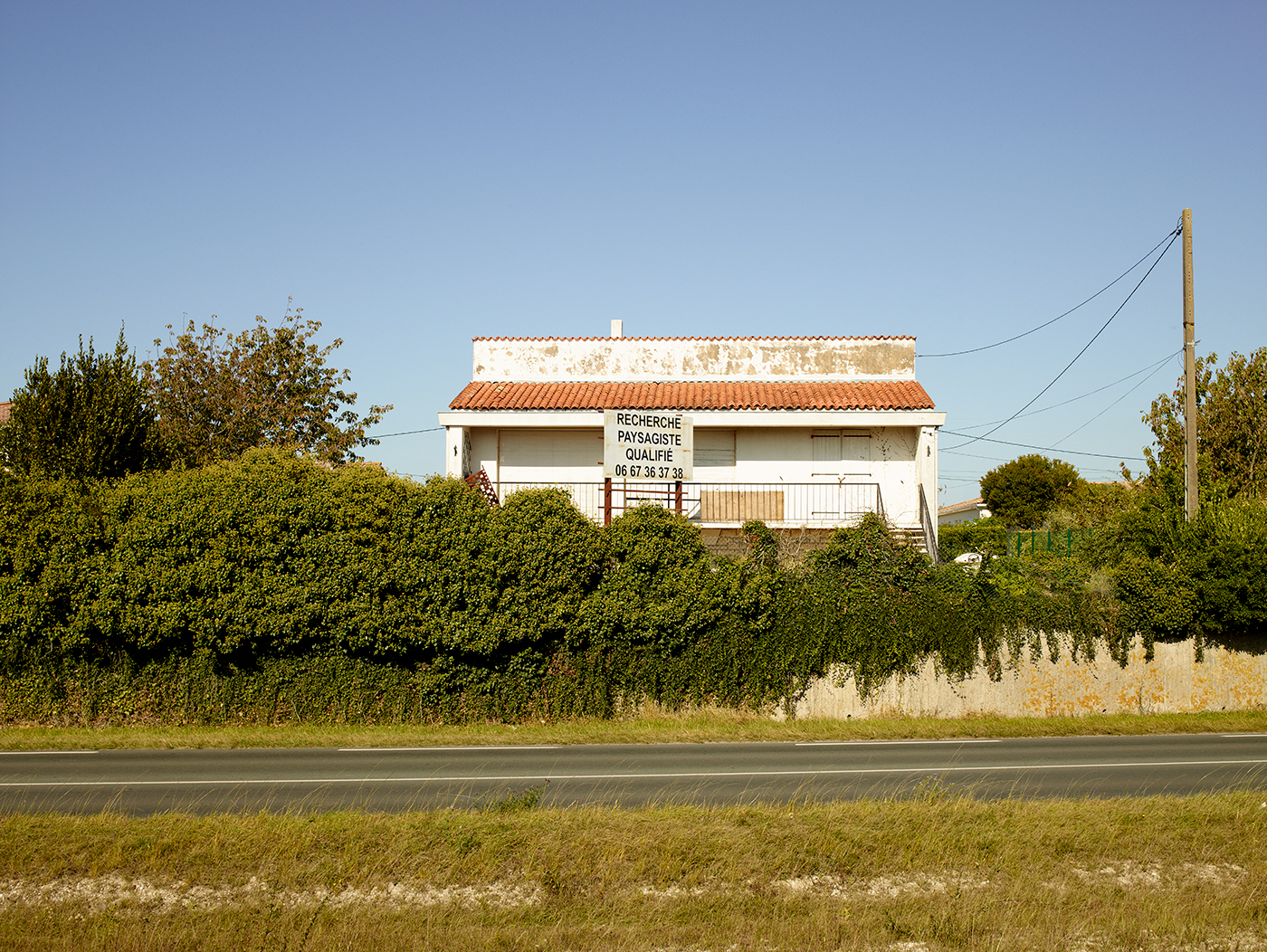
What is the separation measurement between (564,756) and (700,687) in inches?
171

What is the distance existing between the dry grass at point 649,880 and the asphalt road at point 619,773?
5.18 feet

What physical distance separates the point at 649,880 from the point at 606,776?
4.92 m

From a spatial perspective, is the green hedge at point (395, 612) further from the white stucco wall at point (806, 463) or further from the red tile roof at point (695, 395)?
the red tile roof at point (695, 395)

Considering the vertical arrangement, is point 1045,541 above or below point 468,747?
above

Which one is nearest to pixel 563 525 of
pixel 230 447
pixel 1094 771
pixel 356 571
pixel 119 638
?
pixel 356 571

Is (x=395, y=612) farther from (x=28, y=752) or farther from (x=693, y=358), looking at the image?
(x=693, y=358)

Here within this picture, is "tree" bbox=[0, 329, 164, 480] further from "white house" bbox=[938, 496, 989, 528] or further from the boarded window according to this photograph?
"white house" bbox=[938, 496, 989, 528]

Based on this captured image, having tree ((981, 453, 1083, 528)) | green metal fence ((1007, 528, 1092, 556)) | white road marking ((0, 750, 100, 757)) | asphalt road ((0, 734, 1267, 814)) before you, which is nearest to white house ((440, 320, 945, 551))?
green metal fence ((1007, 528, 1092, 556))

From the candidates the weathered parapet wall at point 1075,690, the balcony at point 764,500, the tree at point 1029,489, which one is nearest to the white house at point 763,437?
the balcony at point 764,500

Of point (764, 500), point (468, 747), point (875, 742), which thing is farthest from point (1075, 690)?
point (468, 747)

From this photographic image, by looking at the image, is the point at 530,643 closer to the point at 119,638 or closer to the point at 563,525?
the point at 563,525

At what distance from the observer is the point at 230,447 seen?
1189 inches

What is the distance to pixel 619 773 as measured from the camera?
12977 mm

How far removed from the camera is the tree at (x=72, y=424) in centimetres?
2044
